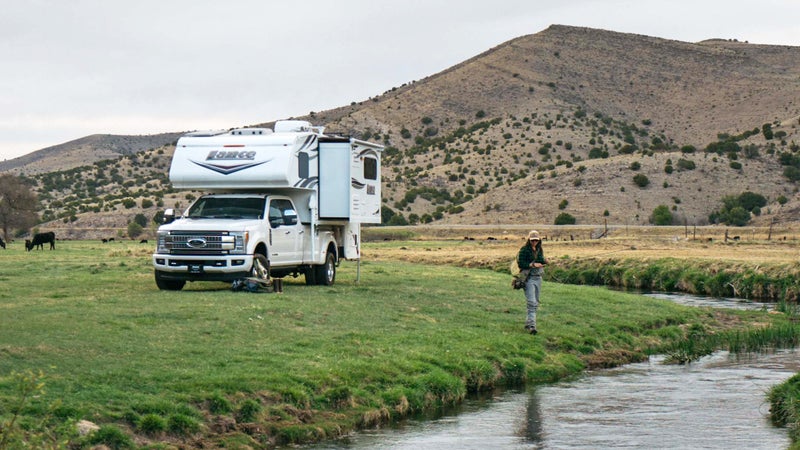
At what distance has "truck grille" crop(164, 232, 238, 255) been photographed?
2569 cm

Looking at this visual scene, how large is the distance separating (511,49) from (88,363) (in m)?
143

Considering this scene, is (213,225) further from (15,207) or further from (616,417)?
(15,207)

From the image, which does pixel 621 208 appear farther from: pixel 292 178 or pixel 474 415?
pixel 474 415

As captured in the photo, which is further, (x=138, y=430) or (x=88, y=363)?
(x=88, y=363)

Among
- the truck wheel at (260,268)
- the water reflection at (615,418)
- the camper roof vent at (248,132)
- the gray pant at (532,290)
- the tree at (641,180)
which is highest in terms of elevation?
the tree at (641,180)

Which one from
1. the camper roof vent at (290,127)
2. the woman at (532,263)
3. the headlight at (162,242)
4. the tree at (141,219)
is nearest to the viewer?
the woman at (532,263)

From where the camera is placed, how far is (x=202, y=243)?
25719 millimetres

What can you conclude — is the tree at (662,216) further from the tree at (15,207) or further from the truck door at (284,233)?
the truck door at (284,233)

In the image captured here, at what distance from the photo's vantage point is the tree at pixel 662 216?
85438mm

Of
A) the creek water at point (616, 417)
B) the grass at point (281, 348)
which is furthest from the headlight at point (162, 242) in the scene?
the creek water at point (616, 417)

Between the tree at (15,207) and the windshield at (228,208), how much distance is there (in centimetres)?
5403

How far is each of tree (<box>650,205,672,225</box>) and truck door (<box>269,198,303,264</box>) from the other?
61079 mm

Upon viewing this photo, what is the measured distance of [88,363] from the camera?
1576 centimetres

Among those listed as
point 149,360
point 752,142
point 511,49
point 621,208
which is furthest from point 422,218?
point 149,360
